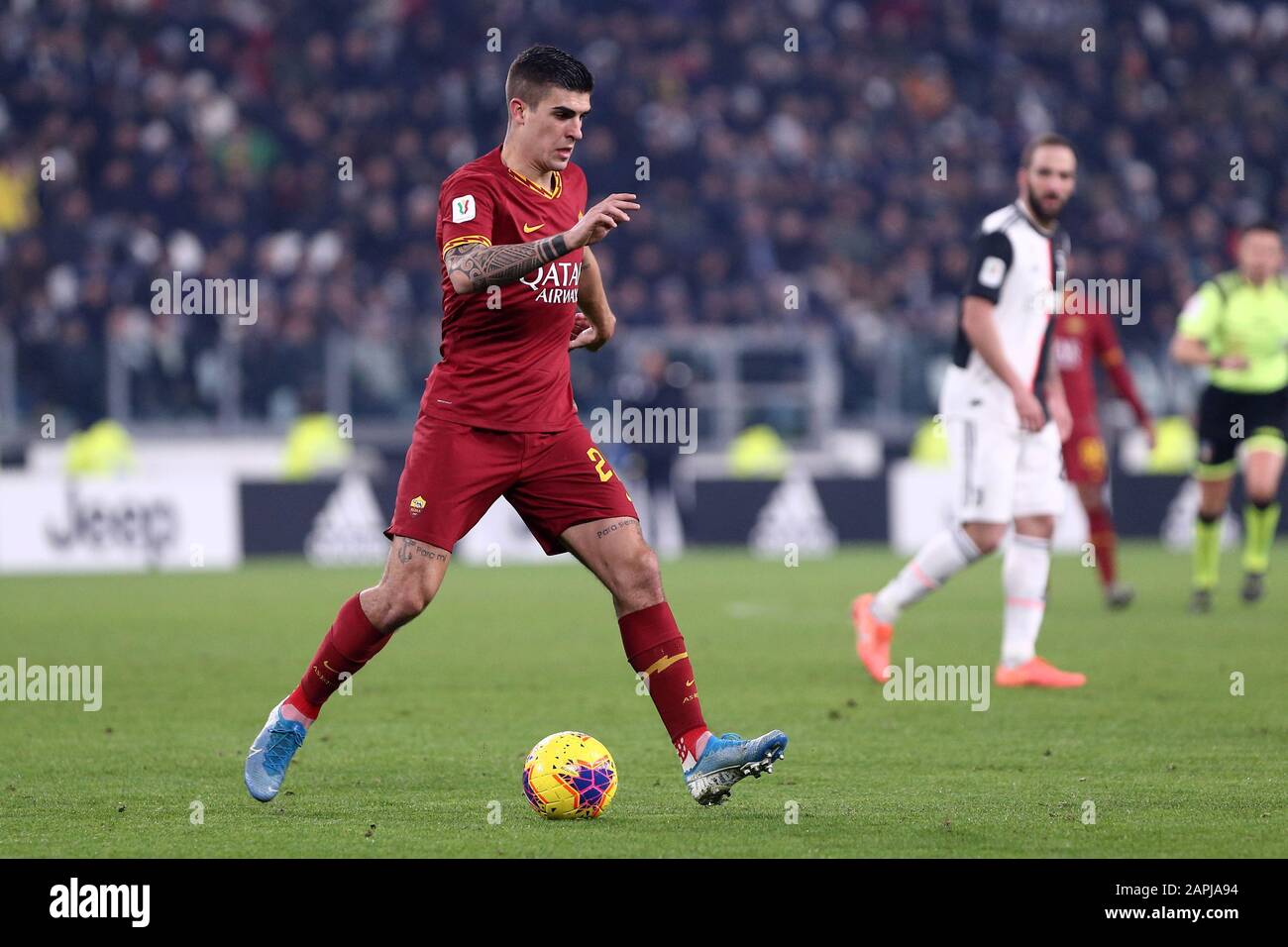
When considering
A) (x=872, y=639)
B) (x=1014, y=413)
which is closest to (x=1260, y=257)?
(x=1014, y=413)

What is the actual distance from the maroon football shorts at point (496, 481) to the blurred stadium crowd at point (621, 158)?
49.8ft

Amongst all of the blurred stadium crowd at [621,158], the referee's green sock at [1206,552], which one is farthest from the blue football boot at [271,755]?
the blurred stadium crowd at [621,158]

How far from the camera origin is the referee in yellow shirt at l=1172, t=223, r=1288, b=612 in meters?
12.2

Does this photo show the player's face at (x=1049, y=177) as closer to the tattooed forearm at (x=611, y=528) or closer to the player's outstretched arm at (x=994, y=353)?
the player's outstretched arm at (x=994, y=353)

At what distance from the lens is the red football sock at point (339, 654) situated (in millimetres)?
5871

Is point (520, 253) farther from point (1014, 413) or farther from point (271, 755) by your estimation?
point (1014, 413)

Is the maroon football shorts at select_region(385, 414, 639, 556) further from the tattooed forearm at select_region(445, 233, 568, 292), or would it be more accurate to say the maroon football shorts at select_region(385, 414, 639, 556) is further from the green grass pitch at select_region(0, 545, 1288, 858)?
the green grass pitch at select_region(0, 545, 1288, 858)

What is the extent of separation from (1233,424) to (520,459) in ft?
25.2

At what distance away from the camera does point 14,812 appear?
224 inches
